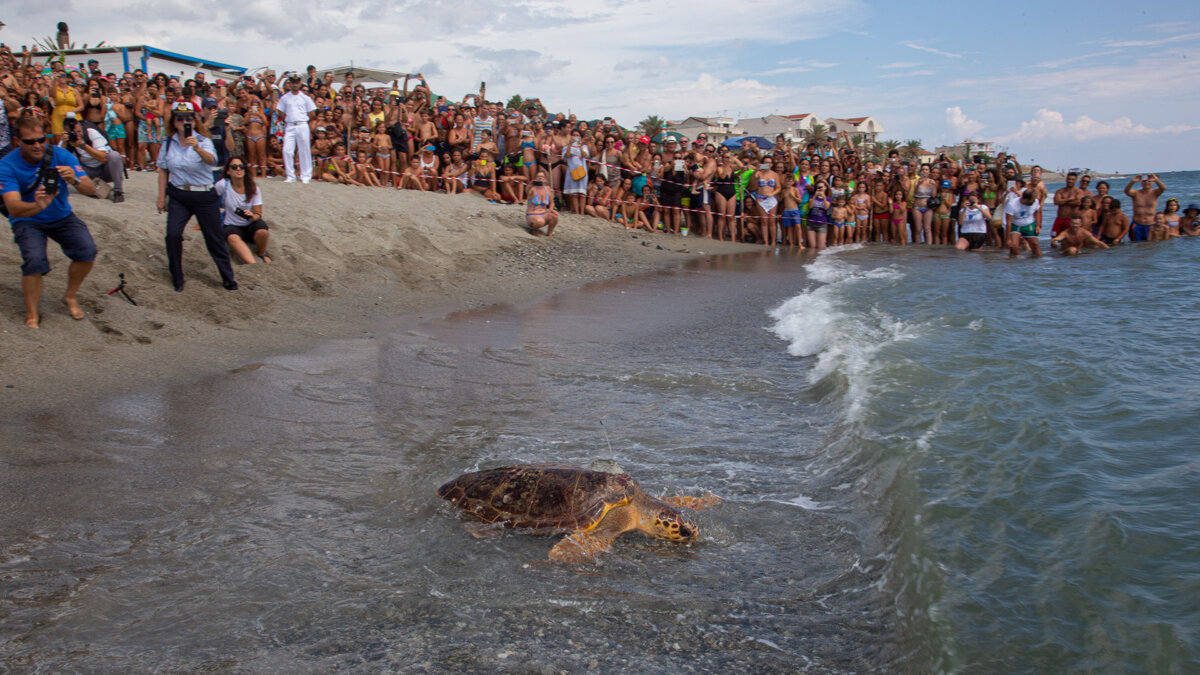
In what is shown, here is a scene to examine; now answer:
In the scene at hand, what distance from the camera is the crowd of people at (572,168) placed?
41.6 feet

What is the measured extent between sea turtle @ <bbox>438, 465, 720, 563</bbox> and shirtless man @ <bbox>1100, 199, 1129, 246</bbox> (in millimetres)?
16753

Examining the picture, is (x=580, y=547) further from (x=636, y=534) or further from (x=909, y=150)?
(x=909, y=150)

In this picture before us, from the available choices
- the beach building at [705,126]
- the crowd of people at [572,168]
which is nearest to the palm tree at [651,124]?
the beach building at [705,126]

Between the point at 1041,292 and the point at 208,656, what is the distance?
40.0 feet

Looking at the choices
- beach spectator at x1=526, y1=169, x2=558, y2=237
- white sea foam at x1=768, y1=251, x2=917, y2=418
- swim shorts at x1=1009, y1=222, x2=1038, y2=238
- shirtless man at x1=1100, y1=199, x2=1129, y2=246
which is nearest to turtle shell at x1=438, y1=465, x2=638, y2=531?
white sea foam at x1=768, y1=251, x2=917, y2=418

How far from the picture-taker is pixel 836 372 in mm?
7023

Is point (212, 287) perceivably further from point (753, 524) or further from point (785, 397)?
point (753, 524)

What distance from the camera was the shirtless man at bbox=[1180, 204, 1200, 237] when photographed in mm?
17002

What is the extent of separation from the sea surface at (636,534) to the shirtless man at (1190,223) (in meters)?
11.6

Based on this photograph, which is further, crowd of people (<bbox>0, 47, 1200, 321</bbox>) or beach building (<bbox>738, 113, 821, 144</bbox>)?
beach building (<bbox>738, 113, 821, 144</bbox>)

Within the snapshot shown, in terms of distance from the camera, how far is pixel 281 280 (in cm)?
916

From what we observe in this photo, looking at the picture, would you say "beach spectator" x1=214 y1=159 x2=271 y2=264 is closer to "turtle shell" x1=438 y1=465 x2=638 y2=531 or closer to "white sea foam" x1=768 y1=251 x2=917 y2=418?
"turtle shell" x1=438 y1=465 x2=638 y2=531

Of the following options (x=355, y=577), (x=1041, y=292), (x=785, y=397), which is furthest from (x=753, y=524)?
(x=1041, y=292)

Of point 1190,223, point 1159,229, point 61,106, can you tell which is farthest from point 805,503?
point 1190,223
